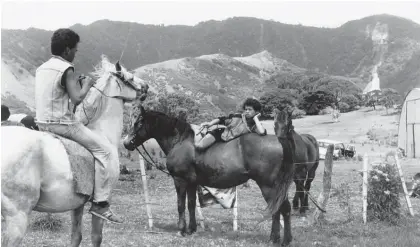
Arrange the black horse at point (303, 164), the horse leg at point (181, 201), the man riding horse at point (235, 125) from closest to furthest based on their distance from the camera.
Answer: the man riding horse at point (235, 125) < the horse leg at point (181, 201) < the black horse at point (303, 164)

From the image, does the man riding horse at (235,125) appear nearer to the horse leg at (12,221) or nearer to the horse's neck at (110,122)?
the horse's neck at (110,122)

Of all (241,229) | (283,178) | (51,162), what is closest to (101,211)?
(51,162)

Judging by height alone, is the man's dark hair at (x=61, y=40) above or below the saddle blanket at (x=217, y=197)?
above

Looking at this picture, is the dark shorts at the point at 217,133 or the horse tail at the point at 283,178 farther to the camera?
the dark shorts at the point at 217,133

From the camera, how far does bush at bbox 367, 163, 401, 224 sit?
9320 millimetres

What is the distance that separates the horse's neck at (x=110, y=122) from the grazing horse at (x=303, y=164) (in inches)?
216

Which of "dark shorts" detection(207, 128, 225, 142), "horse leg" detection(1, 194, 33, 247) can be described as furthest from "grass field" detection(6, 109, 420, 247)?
"horse leg" detection(1, 194, 33, 247)

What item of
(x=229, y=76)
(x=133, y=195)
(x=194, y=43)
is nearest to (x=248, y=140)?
(x=133, y=195)

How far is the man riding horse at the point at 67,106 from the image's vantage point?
456 centimetres

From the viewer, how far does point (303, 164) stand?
403 inches

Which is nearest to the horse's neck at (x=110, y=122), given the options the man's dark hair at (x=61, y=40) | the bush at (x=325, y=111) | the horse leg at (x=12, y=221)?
the man's dark hair at (x=61, y=40)

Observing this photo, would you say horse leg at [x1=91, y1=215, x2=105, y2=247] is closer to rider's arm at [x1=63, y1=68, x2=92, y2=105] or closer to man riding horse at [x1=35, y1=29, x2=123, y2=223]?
man riding horse at [x1=35, y1=29, x2=123, y2=223]

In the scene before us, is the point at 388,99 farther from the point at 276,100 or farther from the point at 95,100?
the point at 95,100

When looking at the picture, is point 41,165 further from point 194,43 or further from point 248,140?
point 194,43
